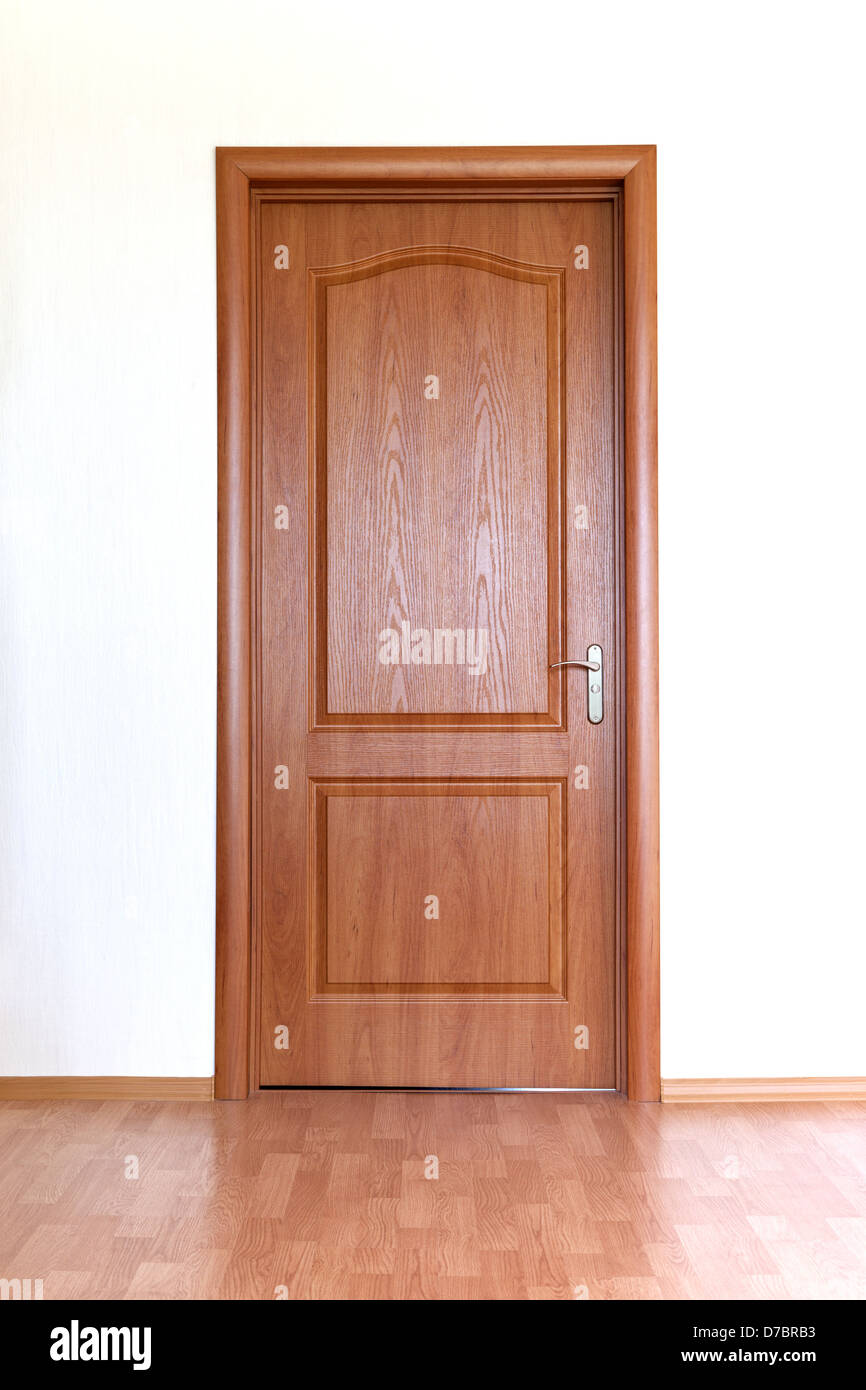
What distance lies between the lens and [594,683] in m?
2.86

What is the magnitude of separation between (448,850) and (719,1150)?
3.08 ft

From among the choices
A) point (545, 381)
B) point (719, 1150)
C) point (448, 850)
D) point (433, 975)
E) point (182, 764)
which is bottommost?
point (719, 1150)

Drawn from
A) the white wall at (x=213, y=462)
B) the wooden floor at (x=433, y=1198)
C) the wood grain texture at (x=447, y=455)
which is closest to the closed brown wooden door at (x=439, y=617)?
the wood grain texture at (x=447, y=455)

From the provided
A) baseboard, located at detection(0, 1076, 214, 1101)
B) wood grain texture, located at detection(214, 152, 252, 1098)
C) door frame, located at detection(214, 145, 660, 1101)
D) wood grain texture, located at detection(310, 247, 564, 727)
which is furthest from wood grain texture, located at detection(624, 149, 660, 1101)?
baseboard, located at detection(0, 1076, 214, 1101)

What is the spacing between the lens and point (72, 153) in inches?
109

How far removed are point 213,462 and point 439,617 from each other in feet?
2.25

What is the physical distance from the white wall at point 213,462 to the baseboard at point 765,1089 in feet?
0.10

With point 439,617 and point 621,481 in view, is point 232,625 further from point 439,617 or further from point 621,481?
point 621,481

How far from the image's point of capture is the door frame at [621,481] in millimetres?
2764

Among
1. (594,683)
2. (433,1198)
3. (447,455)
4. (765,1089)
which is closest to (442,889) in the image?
(594,683)

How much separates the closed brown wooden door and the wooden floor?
278mm

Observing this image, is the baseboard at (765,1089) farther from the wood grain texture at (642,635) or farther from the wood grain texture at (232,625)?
the wood grain texture at (232,625)
